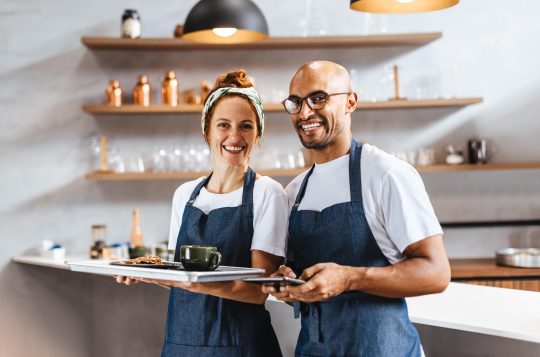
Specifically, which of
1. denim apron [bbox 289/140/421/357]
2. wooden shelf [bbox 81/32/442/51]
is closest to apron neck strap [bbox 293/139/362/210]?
denim apron [bbox 289/140/421/357]

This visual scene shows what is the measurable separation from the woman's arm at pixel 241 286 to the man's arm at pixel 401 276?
0.25m

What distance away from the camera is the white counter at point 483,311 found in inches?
86.4

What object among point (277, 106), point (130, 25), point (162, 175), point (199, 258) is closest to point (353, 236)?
point (199, 258)

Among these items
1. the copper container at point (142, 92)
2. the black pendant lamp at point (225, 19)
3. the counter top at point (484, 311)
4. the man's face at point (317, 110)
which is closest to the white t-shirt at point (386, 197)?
the man's face at point (317, 110)

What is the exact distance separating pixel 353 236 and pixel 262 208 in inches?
14.0

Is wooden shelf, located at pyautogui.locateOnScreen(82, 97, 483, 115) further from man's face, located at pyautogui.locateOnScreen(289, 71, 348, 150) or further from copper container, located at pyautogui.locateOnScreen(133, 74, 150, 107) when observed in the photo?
man's face, located at pyautogui.locateOnScreen(289, 71, 348, 150)

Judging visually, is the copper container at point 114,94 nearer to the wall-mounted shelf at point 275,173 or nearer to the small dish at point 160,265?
the wall-mounted shelf at point 275,173

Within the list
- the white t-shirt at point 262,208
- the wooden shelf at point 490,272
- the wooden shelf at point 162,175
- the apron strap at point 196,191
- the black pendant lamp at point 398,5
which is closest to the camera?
the white t-shirt at point 262,208

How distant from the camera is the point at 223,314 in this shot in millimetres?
2127

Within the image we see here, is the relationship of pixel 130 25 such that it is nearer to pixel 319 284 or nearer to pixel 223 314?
pixel 223 314

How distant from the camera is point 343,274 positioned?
171 cm

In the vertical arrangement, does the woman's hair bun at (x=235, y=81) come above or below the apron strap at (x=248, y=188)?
above

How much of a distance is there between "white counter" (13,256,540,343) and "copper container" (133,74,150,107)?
2541 millimetres

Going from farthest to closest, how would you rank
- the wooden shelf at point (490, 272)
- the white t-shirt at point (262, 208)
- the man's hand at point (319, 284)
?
the wooden shelf at point (490, 272) → the white t-shirt at point (262, 208) → the man's hand at point (319, 284)
